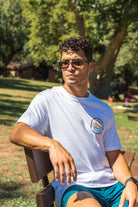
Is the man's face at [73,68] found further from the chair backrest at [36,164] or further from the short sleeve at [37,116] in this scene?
the chair backrest at [36,164]

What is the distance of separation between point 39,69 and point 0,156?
201 ft

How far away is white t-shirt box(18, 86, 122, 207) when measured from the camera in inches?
99.3

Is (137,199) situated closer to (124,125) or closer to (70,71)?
(70,71)

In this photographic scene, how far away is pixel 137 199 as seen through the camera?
8.12 ft

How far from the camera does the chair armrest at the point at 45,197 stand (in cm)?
219

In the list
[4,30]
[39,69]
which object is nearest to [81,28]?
[4,30]

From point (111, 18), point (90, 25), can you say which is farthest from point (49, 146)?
point (90, 25)

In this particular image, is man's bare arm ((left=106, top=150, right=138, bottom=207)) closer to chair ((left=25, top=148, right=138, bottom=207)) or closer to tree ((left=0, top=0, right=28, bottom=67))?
chair ((left=25, top=148, right=138, bottom=207))

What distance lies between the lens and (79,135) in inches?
A: 102

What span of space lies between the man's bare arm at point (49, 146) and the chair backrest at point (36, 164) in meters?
0.08

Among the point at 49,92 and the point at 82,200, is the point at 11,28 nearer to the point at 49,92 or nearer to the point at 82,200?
the point at 49,92

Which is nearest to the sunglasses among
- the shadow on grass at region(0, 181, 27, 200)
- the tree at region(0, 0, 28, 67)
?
the shadow on grass at region(0, 181, 27, 200)

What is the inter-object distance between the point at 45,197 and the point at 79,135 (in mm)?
552

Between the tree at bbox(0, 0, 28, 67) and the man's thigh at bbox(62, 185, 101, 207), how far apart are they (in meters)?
45.2
